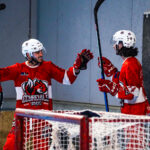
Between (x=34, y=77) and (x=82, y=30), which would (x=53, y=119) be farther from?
(x=82, y=30)

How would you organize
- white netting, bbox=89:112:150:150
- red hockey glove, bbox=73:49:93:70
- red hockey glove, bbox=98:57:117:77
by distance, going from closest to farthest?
1. white netting, bbox=89:112:150:150
2. red hockey glove, bbox=73:49:93:70
3. red hockey glove, bbox=98:57:117:77

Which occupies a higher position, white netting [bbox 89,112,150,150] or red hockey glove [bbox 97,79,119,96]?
red hockey glove [bbox 97,79,119,96]

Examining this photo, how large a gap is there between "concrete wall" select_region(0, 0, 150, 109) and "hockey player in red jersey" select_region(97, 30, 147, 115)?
1.45 metres

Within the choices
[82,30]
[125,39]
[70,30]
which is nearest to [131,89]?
[125,39]

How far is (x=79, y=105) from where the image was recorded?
5.69m

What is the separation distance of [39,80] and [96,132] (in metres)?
1.66

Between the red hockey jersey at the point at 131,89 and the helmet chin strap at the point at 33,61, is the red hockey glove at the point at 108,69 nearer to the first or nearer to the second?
the red hockey jersey at the point at 131,89

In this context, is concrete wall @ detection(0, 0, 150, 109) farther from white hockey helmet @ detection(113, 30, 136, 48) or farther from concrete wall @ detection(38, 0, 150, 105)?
white hockey helmet @ detection(113, 30, 136, 48)

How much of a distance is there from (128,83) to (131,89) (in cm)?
5

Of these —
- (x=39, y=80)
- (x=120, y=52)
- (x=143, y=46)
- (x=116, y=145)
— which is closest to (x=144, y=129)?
(x=116, y=145)

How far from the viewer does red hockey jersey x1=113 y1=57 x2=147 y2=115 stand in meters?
3.21

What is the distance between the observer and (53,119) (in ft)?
6.34

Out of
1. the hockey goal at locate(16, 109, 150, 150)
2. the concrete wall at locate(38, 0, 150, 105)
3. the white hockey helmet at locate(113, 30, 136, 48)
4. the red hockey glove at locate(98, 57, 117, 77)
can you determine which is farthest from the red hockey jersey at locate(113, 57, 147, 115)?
the concrete wall at locate(38, 0, 150, 105)

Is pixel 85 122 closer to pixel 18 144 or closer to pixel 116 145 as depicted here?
pixel 18 144
